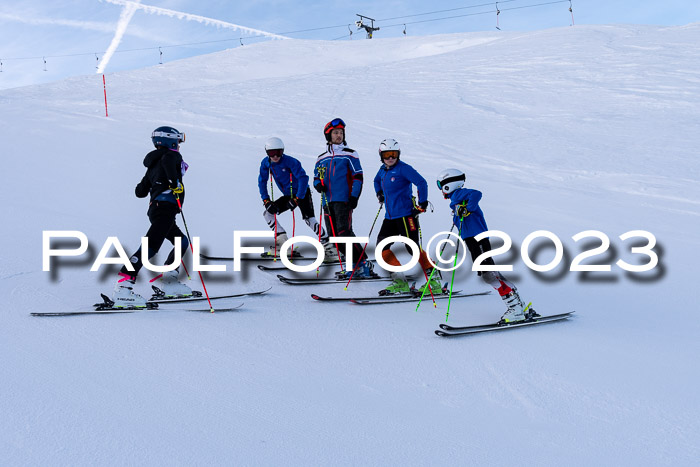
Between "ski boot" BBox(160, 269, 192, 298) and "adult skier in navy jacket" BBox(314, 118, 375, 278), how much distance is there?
Result: 195cm

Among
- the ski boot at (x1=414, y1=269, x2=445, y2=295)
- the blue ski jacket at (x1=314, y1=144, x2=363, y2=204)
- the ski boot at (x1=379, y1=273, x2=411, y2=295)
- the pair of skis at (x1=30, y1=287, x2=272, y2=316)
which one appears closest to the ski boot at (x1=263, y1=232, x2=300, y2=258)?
the blue ski jacket at (x1=314, y1=144, x2=363, y2=204)

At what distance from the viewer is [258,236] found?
8.01 m

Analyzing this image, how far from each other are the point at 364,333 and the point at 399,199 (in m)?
1.81

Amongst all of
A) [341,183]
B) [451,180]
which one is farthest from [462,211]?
[341,183]

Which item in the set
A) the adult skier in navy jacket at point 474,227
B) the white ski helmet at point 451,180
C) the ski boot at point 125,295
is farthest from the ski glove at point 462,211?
the ski boot at point 125,295

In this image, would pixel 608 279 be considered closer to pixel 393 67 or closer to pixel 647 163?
pixel 647 163

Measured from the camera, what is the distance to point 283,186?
732cm

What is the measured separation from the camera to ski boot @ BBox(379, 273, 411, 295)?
589cm

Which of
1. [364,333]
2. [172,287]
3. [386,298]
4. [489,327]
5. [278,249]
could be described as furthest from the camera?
[278,249]

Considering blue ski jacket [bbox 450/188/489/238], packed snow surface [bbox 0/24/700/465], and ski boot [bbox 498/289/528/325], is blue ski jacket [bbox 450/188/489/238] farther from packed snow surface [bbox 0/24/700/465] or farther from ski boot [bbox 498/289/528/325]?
packed snow surface [bbox 0/24/700/465]

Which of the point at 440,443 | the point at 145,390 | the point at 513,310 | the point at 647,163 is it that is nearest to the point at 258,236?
the point at 513,310

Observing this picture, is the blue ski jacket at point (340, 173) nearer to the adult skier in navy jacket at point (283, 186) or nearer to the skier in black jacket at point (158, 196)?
the adult skier in navy jacket at point (283, 186)

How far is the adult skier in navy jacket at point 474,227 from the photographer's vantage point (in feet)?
16.1

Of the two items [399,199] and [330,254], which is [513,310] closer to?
[399,199]
